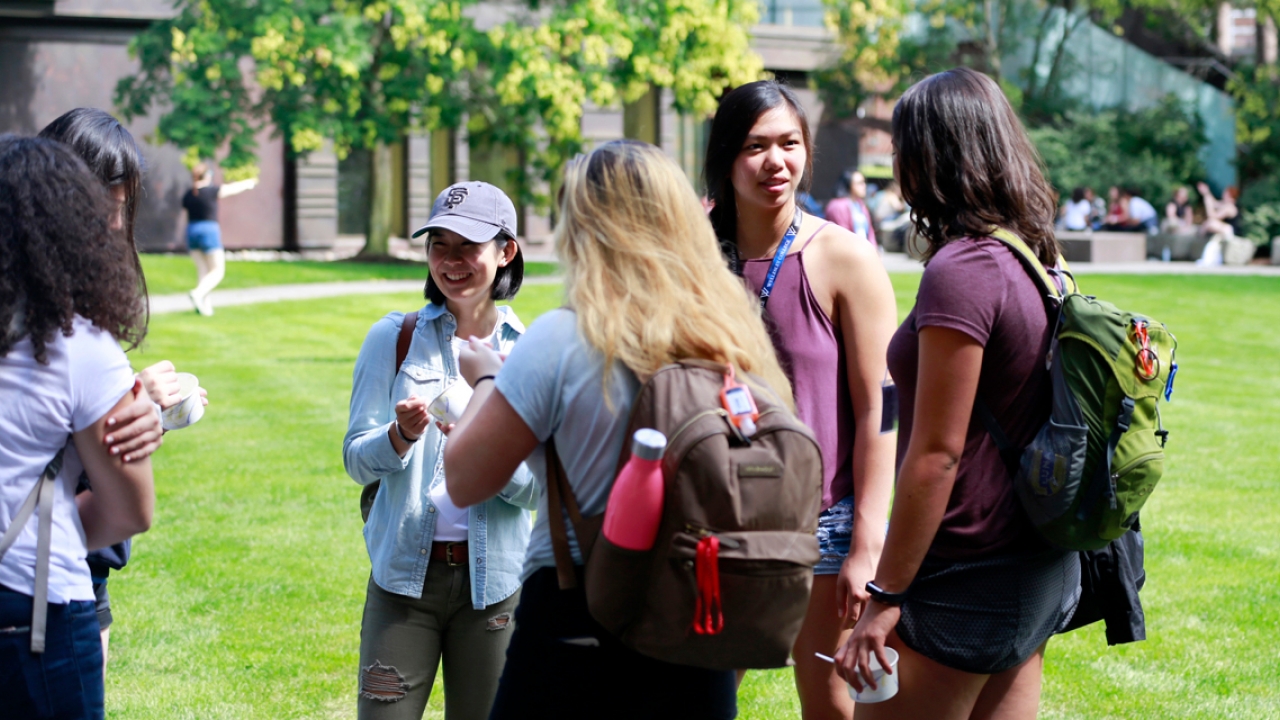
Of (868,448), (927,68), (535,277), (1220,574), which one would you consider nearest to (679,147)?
(927,68)

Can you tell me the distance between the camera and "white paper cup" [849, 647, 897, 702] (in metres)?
2.80

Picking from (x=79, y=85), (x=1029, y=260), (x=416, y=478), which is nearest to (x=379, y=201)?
(x=79, y=85)

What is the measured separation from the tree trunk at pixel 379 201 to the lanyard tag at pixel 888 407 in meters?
22.8

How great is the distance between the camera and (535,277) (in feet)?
76.4

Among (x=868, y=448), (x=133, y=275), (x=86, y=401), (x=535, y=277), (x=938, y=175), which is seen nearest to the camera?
(x=86, y=401)

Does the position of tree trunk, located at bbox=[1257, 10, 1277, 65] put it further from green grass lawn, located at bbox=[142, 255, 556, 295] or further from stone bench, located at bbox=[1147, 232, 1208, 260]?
green grass lawn, located at bbox=[142, 255, 556, 295]

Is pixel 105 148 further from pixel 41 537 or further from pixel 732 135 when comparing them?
pixel 732 135

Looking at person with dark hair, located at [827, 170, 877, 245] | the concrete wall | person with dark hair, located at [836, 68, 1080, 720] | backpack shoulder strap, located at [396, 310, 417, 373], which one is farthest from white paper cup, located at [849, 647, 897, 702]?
the concrete wall

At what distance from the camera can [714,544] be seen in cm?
225

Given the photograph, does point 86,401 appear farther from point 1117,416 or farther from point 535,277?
point 535,277

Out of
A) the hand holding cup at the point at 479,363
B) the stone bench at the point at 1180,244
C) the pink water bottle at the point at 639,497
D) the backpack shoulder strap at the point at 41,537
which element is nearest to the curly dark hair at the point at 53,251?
the backpack shoulder strap at the point at 41,537

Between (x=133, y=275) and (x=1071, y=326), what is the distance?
1.86 m

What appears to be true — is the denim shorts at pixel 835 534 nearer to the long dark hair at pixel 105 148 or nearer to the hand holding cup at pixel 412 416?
the hand holding cup at pixel 412 416

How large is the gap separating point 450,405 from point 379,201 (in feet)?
76.9
